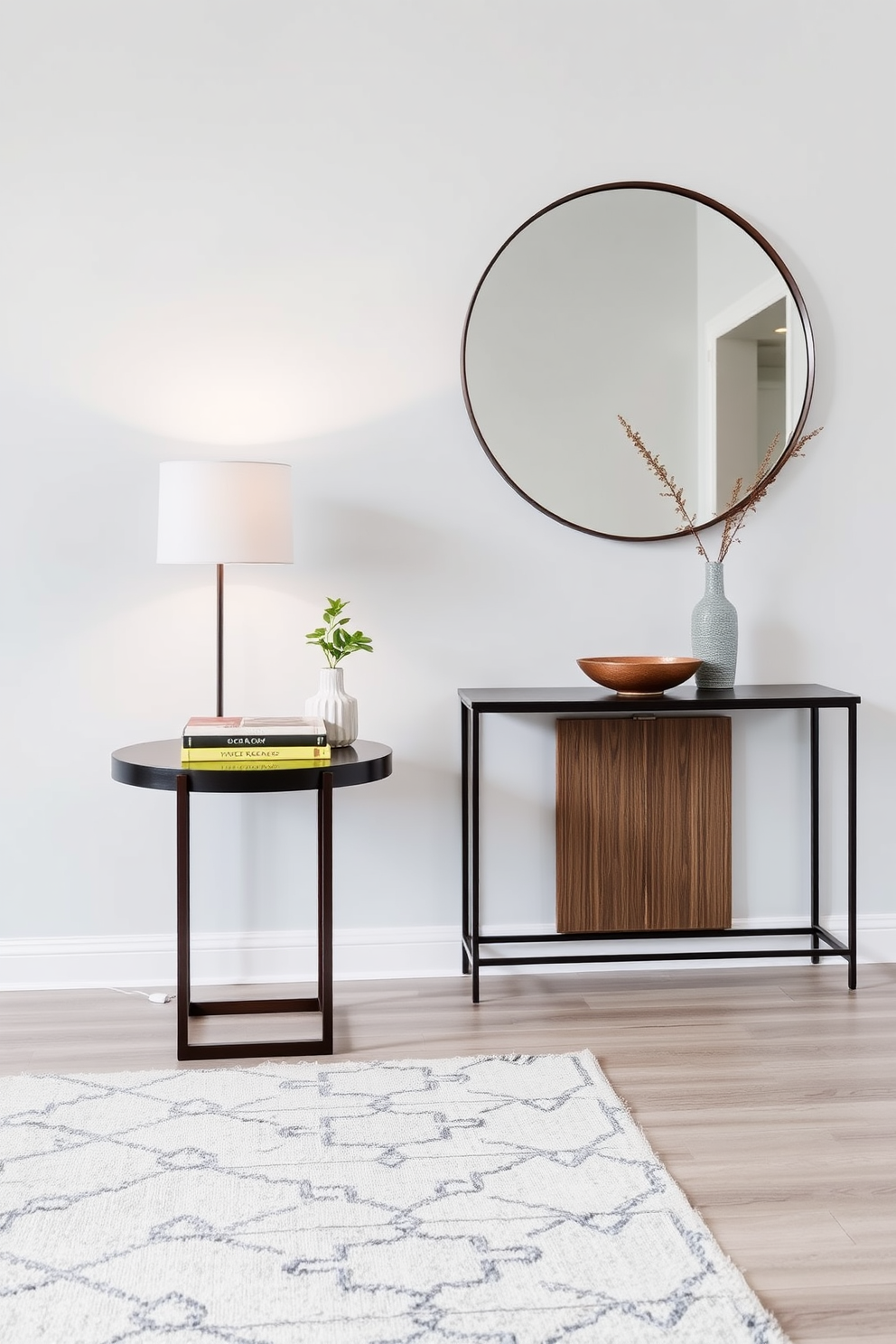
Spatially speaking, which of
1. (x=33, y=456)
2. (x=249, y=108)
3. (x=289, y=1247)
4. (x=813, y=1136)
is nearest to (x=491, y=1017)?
(x=813, y=1136)

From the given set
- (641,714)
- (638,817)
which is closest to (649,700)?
(641,714)

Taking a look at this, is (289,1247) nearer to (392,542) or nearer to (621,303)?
(392,542)

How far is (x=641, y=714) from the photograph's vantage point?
115 inches

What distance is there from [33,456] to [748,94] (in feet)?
6.73

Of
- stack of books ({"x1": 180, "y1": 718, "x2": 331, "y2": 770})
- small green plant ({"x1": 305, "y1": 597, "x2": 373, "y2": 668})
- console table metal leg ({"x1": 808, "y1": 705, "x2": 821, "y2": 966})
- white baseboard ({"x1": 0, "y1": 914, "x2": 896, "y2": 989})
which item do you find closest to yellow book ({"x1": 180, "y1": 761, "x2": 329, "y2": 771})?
stack of books ({"x1": 180, "y1": 718, "x2": 331, "y2": 770})

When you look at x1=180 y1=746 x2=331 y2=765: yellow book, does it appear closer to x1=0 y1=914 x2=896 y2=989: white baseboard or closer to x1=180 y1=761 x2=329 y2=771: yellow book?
Result: x1=180 y1=761 x2=329 y2=771: yellow book

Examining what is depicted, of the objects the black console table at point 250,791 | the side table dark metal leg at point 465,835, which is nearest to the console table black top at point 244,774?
the black console table at point 250,791

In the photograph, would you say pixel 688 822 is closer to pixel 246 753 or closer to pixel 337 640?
pixel 337 640

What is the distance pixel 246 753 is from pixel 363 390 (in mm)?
1055

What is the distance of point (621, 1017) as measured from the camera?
8.69 ft

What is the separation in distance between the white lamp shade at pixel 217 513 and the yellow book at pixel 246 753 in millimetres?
421

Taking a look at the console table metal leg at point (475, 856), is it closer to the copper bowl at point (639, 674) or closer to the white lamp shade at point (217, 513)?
the copper bowl at point (639, 674)

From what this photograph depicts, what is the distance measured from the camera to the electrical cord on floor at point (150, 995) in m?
2.78

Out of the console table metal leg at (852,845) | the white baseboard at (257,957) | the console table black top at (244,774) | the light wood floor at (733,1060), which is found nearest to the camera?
the light wood floor at (733,1060)
